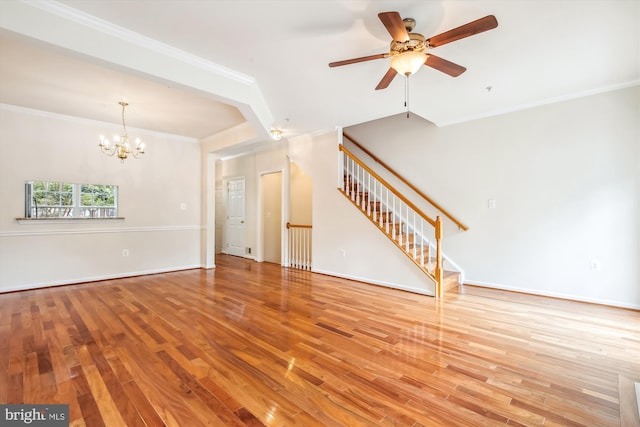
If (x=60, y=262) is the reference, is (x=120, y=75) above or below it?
above

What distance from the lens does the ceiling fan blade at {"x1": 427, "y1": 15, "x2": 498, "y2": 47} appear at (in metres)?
1.91

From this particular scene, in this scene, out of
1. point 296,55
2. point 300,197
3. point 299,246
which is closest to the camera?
point 296,55

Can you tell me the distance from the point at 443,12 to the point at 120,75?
3.31m

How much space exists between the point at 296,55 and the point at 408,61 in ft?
3.82

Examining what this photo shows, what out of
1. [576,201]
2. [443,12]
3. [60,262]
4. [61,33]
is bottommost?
[60,262]

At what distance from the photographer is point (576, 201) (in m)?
3.77

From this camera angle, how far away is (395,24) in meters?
2.04

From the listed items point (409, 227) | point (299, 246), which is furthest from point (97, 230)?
point (409, 227)

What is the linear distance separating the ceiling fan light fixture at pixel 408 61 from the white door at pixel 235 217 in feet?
18.3

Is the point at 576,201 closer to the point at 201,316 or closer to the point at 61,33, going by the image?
the point at 201,316

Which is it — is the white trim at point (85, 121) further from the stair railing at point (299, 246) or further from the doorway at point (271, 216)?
the stair railing at point (299, 246)

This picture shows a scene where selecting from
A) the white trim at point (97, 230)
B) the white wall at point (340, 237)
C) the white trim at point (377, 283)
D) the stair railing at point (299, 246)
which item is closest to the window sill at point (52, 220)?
the white trim at point (97, 230)

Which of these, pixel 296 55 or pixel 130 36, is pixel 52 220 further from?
pixel 296 55

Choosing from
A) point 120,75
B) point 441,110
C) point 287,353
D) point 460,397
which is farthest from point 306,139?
point 460,397
